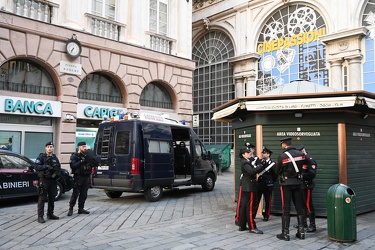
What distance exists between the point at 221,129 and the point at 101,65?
36.2 feet

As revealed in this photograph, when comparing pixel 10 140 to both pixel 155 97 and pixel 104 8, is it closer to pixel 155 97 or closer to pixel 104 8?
pixel 104 8

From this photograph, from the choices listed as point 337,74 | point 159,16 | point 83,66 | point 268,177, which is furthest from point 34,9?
point 337,74

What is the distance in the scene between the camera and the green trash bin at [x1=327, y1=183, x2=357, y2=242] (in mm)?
5969

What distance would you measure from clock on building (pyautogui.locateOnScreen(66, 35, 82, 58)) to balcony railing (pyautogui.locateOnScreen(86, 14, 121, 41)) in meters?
1.13

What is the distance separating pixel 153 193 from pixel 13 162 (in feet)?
13.2

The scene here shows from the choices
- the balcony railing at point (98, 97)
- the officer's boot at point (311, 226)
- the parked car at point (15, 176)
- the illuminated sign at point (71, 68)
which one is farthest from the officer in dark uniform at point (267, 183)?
the balcony railing at point (98, 97)

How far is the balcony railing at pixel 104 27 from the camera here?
15.8 meters

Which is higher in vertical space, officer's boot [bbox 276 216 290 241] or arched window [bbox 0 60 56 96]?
arched window [bbox 0 60 56 96]

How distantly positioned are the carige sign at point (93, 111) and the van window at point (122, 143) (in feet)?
18.3

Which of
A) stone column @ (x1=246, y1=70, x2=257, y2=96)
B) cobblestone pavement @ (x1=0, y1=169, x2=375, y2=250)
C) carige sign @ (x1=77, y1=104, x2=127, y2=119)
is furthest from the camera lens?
stone column @ (x1=246, y1=70, x2=257, y2=96)

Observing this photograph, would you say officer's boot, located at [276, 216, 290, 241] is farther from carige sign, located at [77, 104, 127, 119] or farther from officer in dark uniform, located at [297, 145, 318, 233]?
carige sign, located at [77, 104, 127, 119]

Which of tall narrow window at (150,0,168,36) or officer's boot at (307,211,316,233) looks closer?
officer's boot at (307,211,316,233)

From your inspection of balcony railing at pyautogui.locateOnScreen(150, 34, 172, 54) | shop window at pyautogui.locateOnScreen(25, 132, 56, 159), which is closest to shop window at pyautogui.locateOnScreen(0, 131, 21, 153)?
shop window at pyautogui.locateOnScreen(25, 132, 56, 159)

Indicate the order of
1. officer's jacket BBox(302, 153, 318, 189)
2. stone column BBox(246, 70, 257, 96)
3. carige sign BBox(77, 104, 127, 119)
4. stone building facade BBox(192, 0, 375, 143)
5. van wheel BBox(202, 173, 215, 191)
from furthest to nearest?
stone column BBox(246, 70, 257, 96)
stone building facade BBox(192, 0, 375, 143)
carige sign BBox(77, 104, 127, 119)
van wheel BBox(202, 173, 215, 191)
officer's jacket BBox(302, 153, 318, 189)
